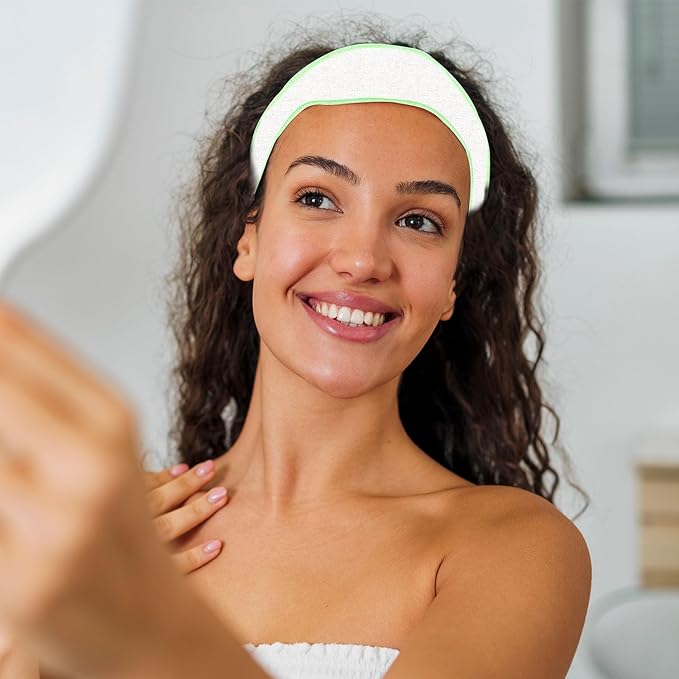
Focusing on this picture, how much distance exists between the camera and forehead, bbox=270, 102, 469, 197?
4.14 ft

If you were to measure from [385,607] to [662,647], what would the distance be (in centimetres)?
90

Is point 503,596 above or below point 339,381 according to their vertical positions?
below

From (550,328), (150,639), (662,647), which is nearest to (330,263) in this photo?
(150,639)

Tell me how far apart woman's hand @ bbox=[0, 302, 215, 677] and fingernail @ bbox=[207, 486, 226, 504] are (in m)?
0.89

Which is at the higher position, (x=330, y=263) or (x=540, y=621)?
(x=330, y=263)

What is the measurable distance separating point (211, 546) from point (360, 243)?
380mm

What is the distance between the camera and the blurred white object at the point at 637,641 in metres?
1.90

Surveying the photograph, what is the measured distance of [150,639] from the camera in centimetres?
51

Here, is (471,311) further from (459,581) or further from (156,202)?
(156,202)

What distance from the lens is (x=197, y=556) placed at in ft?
4.26

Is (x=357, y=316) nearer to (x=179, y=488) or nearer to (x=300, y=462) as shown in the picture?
(x=300, y=462)

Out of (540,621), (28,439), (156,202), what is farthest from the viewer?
(156,202)

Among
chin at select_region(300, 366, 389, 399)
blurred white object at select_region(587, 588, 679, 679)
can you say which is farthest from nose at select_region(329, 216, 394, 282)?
blurred white object at select_region(587, 588, 679, 679)

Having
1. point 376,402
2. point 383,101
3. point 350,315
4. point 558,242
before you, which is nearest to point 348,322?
point 350,315
